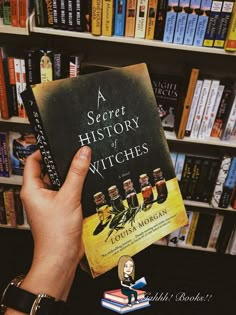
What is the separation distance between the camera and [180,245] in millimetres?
1717

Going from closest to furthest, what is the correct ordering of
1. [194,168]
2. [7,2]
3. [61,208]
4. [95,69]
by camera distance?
[61,208]
[7,2]
[95,69]
[194,168]

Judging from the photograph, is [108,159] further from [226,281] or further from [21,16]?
[226,281]

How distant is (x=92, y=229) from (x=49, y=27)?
0.83 metres

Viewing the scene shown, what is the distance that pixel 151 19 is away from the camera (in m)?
1.17

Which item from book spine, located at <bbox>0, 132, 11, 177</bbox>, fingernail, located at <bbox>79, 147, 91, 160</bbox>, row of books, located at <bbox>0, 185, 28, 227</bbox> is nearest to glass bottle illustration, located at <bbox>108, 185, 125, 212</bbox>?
fingernail, located at <bbox>79, 147, 91, 160</bbox>

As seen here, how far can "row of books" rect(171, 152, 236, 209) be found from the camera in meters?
1.45

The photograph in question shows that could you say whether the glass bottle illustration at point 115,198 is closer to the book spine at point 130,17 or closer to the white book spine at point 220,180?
the book spine at point 130,17

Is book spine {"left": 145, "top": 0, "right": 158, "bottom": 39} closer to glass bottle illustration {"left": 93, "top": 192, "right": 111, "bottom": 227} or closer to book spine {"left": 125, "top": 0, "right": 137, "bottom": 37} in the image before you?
book spine {"left": 125, "top": 0, "right": 137, "bottom": 37}

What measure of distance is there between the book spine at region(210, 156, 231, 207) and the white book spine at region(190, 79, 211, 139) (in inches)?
7.1

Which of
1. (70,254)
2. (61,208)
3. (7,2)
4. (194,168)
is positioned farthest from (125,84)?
Answer: (194,168)

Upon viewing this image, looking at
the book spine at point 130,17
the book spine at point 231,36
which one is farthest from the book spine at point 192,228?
the book spine at point 130,17

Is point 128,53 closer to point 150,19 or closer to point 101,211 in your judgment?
point 150,19

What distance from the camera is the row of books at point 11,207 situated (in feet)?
5.24

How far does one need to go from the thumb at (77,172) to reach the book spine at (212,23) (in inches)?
30.1
